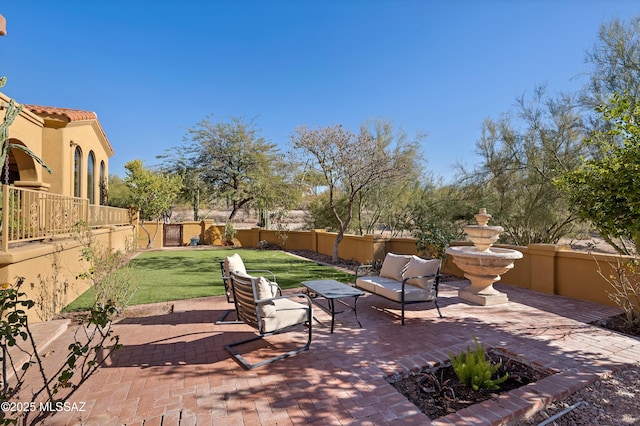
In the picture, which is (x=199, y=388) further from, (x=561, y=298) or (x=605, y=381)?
(x=561, y=298)

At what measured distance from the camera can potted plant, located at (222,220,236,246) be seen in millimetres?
19438

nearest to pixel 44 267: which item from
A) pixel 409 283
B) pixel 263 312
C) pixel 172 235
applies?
pixel 263 312

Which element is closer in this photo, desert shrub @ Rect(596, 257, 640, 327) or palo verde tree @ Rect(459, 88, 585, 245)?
desert shrub @ Rect(596, 257, 640, 327)

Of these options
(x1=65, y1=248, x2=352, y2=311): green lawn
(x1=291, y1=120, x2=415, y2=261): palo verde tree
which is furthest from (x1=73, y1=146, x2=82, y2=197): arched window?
(x1=291, y1=120, x2=415, y2=261): palo verde tree

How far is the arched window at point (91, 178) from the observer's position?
43.7 ft

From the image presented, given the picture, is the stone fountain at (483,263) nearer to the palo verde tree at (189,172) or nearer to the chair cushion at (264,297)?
the chair cushion at (264,297)

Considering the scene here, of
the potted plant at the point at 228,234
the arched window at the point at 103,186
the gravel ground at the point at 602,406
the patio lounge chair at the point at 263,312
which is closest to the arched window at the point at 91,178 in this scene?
the arched window at the point at 103,186

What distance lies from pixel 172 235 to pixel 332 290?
1863 cm

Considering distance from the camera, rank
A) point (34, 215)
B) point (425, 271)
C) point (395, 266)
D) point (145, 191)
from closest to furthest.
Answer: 1. point (425, 271)
2. point (34, 215)
3. point (395, 266)
4. point (145, 191)

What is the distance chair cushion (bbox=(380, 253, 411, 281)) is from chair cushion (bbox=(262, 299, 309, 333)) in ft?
8.36

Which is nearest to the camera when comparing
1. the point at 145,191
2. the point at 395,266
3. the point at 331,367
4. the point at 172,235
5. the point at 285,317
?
the point at 331,367

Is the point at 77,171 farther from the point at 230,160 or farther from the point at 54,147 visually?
the point at 230,160

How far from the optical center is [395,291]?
519 centimetres

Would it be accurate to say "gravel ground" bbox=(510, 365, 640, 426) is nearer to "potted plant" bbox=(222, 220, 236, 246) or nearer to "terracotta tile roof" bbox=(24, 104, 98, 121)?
"terracotta tile roof" bbox=(24, 104, 98, 121)
